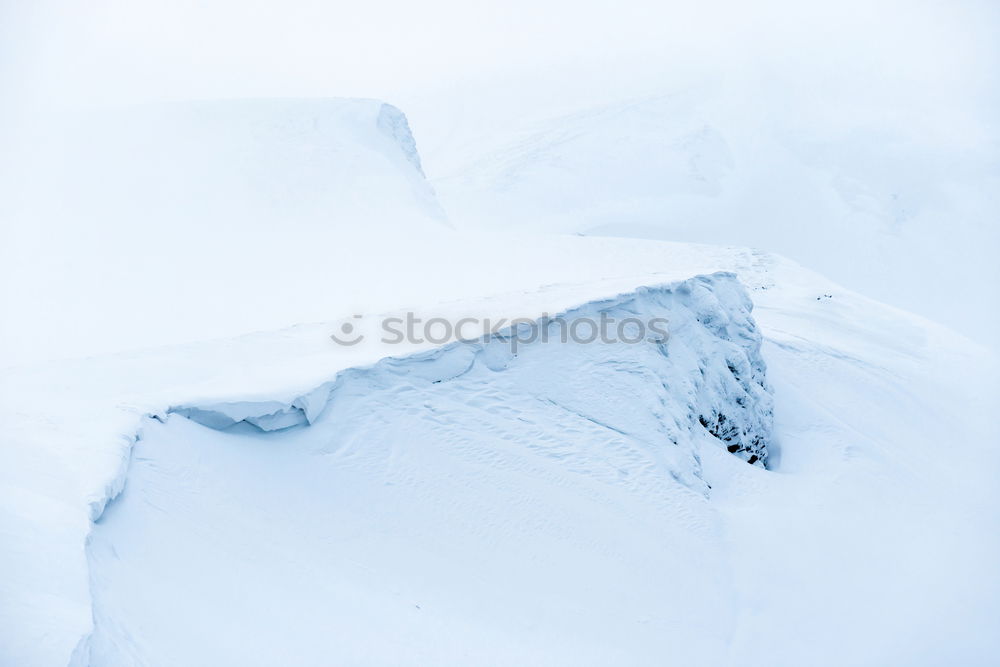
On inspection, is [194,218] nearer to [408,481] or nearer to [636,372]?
[636,372]

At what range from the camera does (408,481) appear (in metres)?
4.65

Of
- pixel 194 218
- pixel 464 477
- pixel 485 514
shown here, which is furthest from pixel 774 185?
pixel 485 514

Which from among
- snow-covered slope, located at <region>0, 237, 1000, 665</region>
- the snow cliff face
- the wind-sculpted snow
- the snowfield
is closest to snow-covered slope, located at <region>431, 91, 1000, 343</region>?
the snowfield

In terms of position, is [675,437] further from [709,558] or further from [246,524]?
[246,524]

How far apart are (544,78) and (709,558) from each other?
32.3 metres

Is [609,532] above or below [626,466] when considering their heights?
below

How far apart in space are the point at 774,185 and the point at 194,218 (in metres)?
20.4

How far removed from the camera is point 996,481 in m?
7.75

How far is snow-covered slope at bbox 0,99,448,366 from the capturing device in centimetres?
957

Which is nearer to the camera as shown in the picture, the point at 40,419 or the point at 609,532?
the point at 40,419

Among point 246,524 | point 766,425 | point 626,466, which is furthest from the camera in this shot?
point 766,425

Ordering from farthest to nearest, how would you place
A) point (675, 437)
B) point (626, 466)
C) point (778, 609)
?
point (675, 437) < point (626, 466) < point (778, 609)

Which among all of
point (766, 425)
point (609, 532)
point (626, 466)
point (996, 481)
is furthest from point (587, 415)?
point (996, 481)

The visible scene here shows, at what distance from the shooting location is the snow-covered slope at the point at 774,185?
2219cm
